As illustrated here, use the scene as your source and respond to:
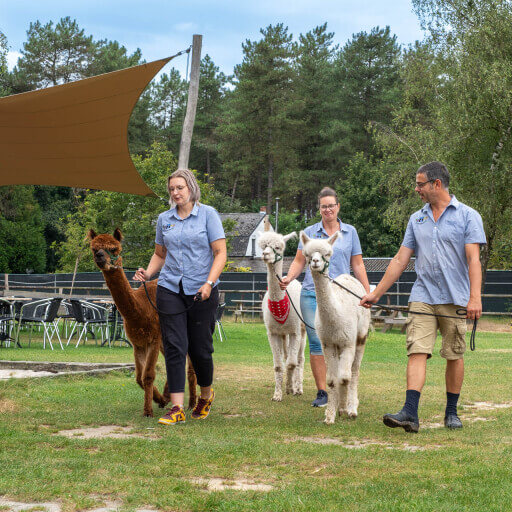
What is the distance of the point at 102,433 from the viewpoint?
16.4ft

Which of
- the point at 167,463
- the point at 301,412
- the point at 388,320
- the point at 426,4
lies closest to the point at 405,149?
the point at 426,4

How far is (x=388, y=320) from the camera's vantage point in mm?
20594

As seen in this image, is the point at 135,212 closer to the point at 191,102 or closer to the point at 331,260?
the point at 191,102

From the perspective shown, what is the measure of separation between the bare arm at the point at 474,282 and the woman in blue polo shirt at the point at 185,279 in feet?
5.89

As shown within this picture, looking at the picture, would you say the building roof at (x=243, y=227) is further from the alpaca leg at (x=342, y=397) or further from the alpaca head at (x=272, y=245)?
the alpaca leg at (x=342, y=397)

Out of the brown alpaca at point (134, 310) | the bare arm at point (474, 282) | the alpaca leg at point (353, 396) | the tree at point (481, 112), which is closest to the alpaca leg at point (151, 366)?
the brown alpaca at point (134, 310)

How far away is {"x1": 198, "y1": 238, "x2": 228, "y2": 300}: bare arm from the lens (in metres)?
5.21

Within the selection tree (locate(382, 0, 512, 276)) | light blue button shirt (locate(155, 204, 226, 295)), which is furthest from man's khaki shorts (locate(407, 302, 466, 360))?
tree (locate(382, 0, 512, 276))

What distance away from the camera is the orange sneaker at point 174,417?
17.3ft

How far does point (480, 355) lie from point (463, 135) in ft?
42.7

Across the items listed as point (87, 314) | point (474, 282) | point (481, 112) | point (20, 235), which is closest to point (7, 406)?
point (474, 282)

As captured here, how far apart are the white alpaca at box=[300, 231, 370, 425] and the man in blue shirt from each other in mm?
473

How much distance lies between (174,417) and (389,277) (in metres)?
1.93

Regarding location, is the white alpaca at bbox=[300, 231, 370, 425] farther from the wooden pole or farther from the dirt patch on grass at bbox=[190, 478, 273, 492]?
the wooden pole
